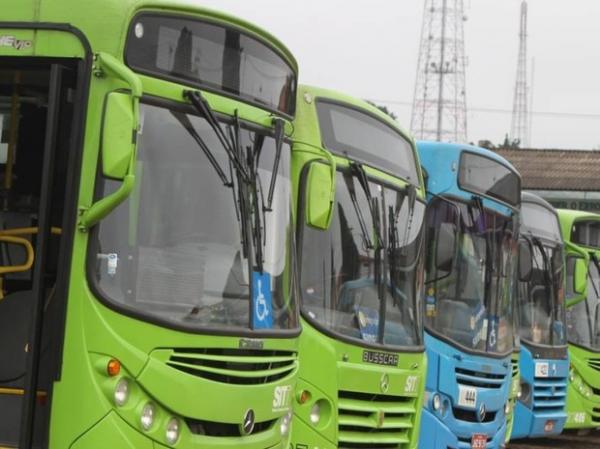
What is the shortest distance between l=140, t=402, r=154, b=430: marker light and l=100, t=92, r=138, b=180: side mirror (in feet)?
4.01

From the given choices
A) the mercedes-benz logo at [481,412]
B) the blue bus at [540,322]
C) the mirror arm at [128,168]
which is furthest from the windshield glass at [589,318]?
the mirror arm at [128,168]

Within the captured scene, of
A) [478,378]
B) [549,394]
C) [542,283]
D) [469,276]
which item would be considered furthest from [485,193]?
[549,394]

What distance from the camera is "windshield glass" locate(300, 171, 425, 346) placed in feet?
28.1

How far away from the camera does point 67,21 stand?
638cm

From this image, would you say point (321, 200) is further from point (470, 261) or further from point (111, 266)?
point (470, 261)

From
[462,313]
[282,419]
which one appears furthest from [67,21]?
[462,313]

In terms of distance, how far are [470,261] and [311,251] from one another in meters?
2.89

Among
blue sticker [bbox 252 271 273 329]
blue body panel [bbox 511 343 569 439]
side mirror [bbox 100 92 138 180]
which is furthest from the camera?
blue body panel [bbox 511 343 569 439]

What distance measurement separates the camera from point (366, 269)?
8.96m

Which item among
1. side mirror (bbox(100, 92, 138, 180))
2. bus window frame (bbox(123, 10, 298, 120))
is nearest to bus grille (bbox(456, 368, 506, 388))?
bus window frame (bbox(123, 10, 298, 120))

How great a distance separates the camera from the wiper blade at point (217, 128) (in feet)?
22.0

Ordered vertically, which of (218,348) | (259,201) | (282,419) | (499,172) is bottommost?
(282,419)

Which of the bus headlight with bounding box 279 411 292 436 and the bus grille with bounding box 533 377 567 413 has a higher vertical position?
the bus headlight with bounding box 279 411 292 436

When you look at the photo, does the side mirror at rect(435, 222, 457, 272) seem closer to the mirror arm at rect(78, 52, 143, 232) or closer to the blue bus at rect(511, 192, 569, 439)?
the blue bus at rect(511, 192, 569, 439)
